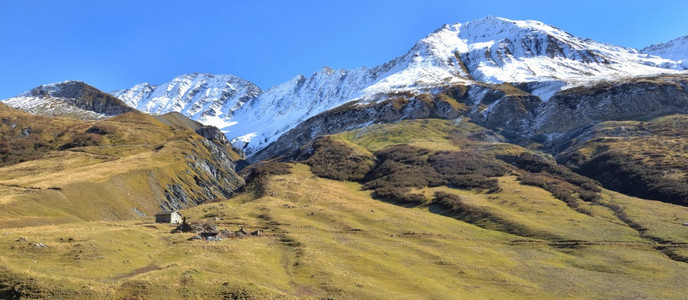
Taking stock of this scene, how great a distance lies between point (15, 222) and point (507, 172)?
521 ft

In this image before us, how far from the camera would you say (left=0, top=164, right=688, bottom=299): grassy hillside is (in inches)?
1751

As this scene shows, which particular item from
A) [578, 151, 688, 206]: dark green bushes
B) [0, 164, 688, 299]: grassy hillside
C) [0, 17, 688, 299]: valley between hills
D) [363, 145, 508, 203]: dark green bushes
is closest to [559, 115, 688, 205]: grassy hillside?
[578, 151, 688, 206]: dark green bushes

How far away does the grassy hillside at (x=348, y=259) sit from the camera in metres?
44.5

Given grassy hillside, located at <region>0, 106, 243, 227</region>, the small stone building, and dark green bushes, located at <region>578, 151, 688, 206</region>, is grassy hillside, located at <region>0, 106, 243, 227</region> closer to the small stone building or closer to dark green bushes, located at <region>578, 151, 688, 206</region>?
the small stone building

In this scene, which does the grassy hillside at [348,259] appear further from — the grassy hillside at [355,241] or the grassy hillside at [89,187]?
the grassy hillside at [89,187]

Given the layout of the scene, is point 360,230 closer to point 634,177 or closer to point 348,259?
point 348,259

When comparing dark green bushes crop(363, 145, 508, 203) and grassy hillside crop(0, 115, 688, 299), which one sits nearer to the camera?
grassy hillside crop(0, 115, 688, 299)

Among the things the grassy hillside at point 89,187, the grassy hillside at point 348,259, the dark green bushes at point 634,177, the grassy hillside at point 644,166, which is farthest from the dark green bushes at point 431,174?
the grassy hillside at point 89,187

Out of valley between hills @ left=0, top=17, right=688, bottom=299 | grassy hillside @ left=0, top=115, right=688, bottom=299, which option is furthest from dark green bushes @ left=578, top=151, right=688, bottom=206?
grassy hillside @ left=0, top=115, right=688, bottom=299

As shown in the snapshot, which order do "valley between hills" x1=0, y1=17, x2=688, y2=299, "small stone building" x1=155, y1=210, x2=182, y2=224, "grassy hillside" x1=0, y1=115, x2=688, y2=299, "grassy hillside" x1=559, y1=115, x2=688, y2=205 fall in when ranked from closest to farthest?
"grassy hillside" x1=0, y1=115, x2=688, y2=299, "valley between hills" x1=0, y1=17, x2=688, y2=299, "small stone building" x1=155, y1=210, x2=182, y2=224, "grassy hillside" x1=559, y1=115, x2=688, y2=205

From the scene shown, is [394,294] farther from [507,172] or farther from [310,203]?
[507,172]

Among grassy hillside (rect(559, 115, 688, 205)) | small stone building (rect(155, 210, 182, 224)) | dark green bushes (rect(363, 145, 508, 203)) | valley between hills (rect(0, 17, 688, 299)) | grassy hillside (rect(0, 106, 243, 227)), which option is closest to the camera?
valley between hills (rect(0, 17, 688, 299))

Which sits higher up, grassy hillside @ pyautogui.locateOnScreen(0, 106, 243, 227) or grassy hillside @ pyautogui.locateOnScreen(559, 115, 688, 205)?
grassy hillside @ pyautogui.locateOnScreen(559, 115, 688, 205)

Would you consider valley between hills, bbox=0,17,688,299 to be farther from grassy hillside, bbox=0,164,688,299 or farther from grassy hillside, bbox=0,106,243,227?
grassy hillside, bbox=0,106,243,227
